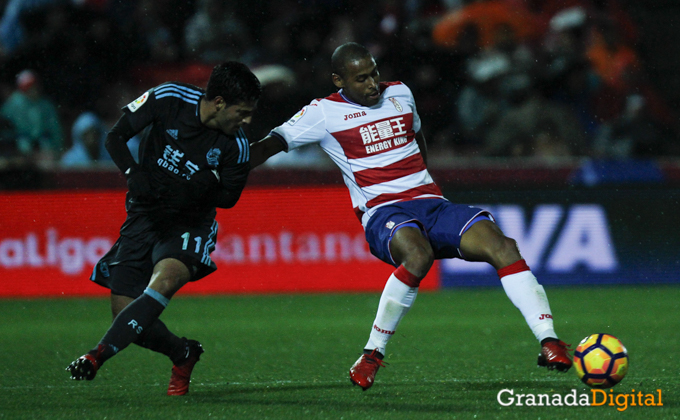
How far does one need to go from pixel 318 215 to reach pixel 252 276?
0.98m

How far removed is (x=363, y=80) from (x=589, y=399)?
206cm

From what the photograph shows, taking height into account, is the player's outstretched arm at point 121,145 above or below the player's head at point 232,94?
below

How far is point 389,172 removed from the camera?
5.23m

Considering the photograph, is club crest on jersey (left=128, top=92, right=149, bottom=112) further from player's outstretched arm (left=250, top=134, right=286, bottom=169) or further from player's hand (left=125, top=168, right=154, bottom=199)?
player's outstretched arm (left=250, top=134, right=286, bottom=169)

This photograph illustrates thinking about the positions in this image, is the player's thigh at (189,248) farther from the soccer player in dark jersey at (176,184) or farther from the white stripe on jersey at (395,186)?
the white stripe on jersey at (395,186)

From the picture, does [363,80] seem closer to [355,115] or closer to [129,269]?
[355,115]

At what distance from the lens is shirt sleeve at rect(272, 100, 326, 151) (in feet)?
17.3

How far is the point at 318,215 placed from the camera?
33.7 ft

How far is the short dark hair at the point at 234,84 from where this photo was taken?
4.59 metres

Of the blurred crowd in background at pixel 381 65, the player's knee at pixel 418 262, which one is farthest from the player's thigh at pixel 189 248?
the blurred crowd in background at pixel 381 65

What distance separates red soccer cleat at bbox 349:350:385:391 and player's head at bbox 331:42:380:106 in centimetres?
142

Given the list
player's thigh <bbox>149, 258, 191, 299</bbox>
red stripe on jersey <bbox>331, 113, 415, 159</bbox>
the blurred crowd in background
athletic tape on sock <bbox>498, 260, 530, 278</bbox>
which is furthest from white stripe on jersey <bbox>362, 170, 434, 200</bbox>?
the blurred crowd in background

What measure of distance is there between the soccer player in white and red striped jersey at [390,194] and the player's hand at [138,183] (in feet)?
2.29

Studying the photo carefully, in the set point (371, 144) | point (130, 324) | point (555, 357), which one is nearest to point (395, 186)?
point (371, 144)
